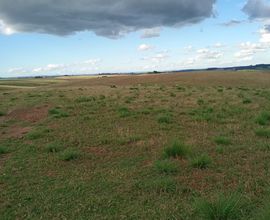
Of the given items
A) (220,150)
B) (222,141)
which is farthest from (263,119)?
(220,150)

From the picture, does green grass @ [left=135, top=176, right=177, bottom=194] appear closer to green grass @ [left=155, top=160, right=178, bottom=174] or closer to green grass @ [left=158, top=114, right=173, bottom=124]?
green grass @ [left=155, top=160, right=178, bottom=174]

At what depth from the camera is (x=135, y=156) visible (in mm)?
9125

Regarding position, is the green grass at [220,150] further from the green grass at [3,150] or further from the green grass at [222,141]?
the green grass at [3,150]

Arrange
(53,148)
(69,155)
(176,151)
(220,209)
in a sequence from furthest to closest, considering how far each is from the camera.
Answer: (53,148), (69,155), (176,151), (220,209)

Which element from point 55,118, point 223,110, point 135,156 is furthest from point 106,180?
point 223,110

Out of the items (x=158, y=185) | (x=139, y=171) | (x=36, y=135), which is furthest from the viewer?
(x=36, y=135)

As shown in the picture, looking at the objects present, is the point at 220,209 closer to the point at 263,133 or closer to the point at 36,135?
the point at 263,133

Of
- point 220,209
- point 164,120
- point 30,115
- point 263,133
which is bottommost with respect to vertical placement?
point 30,115

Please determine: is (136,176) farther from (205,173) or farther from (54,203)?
(54,203)

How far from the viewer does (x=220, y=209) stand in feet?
17.0

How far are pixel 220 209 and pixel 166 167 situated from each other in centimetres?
259

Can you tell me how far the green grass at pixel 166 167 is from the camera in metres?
7.67

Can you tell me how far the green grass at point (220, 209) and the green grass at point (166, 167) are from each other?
2091 mm

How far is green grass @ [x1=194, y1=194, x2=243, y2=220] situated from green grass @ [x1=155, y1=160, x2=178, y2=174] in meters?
2.09
